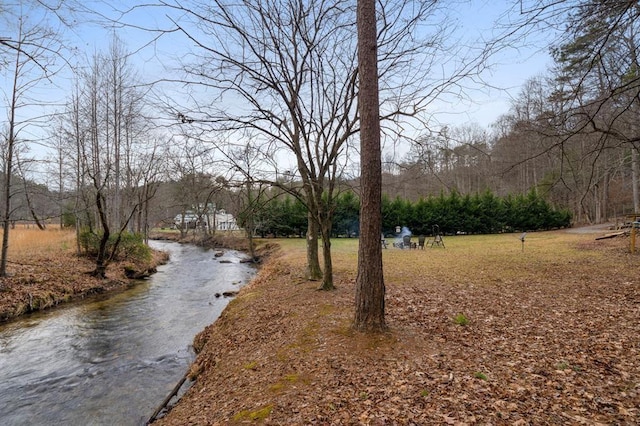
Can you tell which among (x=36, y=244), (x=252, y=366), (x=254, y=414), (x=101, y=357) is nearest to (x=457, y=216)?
(x=252, y=366)

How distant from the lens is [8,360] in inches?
235

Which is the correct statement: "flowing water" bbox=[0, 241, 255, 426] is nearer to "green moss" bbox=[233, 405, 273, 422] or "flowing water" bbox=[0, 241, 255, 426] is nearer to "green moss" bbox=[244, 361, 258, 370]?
"green moss" bbox=[244, 361, 258, 370]

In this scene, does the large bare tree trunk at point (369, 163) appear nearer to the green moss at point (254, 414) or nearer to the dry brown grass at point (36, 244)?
the green moss at point (254, 414)

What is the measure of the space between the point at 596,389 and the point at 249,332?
451cm

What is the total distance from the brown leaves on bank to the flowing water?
0.73m

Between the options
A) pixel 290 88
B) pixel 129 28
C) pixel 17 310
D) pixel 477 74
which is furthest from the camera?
pixel 17 310

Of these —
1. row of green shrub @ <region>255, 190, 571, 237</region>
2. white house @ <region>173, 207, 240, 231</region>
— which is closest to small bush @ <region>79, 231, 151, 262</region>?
white house @ <region>173, 207, 240, 231</region>

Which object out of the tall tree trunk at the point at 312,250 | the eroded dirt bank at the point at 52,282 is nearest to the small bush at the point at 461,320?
the tall tree trunk at the point at 312,250

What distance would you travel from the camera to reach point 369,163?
4.07m

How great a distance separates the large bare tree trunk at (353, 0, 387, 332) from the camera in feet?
13.4

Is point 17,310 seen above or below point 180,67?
below

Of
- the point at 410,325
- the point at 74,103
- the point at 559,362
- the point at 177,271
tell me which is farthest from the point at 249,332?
the point at 74,103

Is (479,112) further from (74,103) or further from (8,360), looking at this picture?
(74,103)

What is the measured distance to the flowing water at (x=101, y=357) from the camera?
4.44 metres
